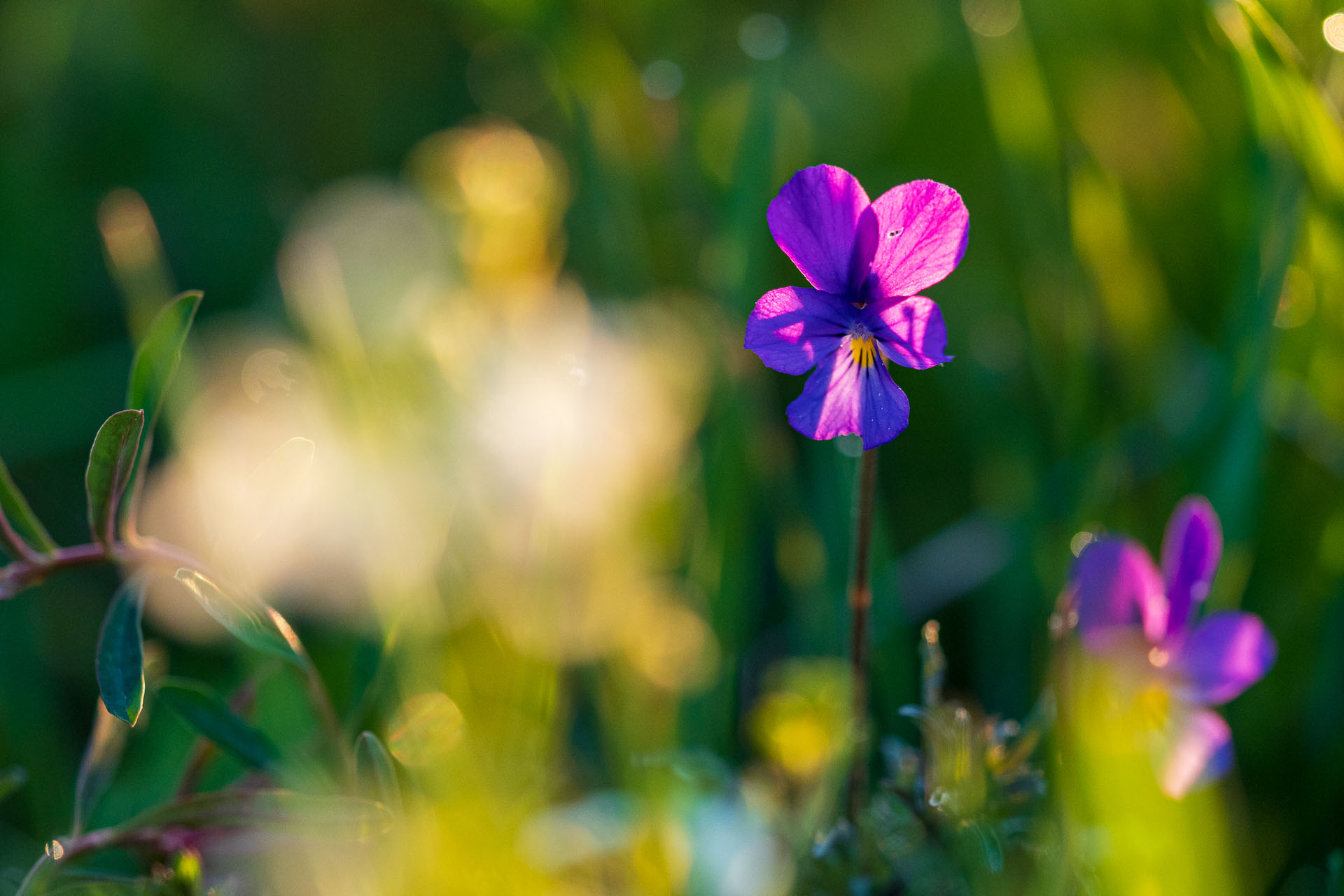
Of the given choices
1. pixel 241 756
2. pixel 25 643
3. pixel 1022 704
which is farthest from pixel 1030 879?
pixel 25 643

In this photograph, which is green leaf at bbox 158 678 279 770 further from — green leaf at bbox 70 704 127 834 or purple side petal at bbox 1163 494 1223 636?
purple side petal at bbox 1163 494 1223 636

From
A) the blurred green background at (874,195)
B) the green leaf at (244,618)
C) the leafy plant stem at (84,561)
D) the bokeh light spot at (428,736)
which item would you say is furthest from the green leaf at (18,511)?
the blurred green background at (874,195)

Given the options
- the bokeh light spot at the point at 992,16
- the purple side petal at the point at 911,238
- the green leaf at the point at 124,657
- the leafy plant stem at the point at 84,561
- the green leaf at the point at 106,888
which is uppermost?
the bokeh light spot at the point at 992,16

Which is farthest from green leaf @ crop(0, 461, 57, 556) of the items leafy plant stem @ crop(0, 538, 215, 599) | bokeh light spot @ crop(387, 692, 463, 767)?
bokeh light spot @ crop(387, 692, 463, 767)

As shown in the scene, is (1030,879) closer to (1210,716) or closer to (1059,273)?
(1210,716)

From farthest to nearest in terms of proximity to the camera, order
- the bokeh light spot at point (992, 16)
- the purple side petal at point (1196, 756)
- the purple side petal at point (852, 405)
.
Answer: the bokeh light spot at point (992, 16), the purple side petal at point (1196, 756), the purple side petal at point (852, 405)

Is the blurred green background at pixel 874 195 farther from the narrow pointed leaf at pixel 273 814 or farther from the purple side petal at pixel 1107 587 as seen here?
the narrow pointed leaf at pixel 273 814
